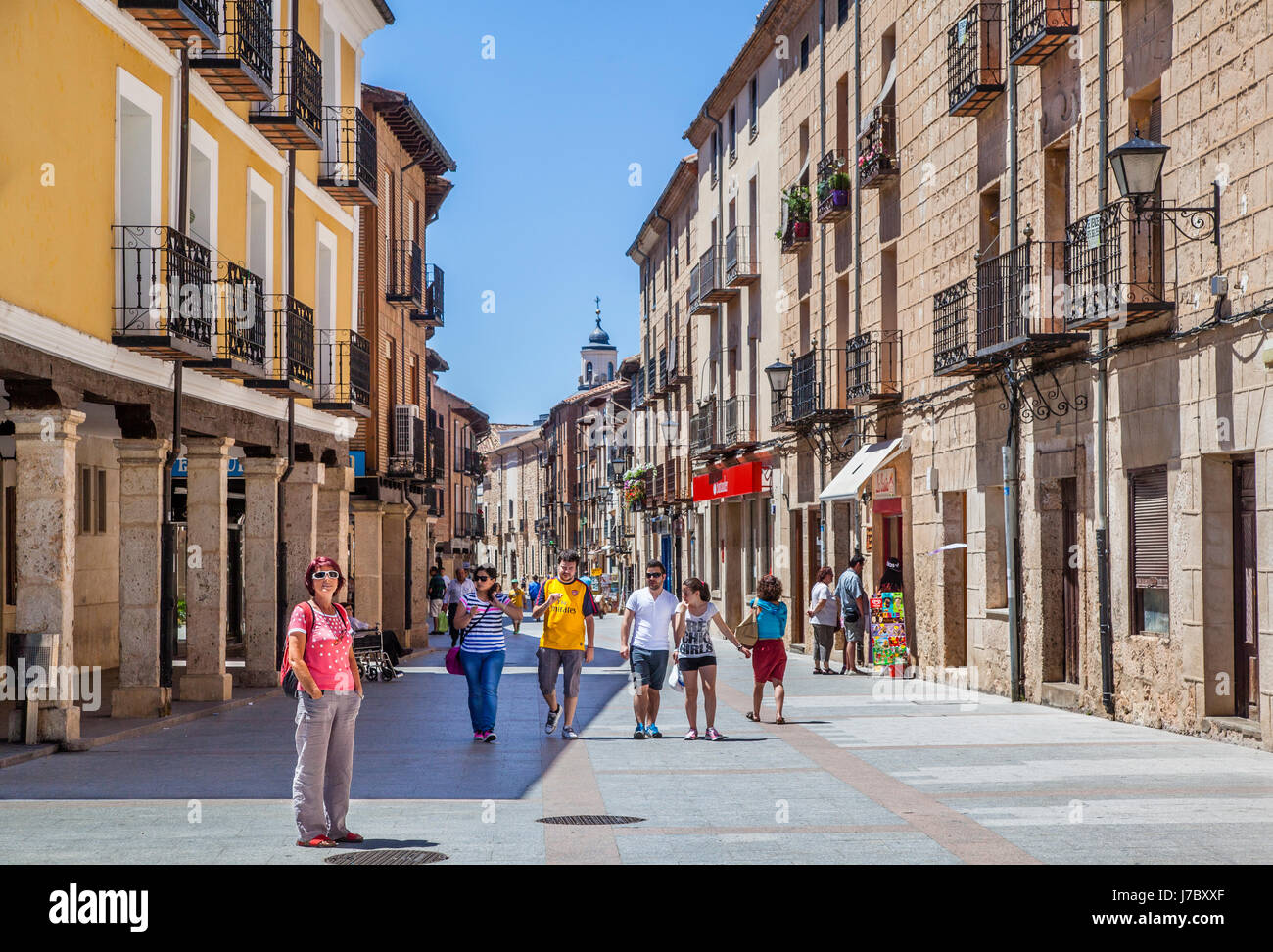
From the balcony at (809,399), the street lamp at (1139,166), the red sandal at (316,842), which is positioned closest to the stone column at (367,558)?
the balcony at (809,399)

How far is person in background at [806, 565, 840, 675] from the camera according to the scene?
2480 centimetres

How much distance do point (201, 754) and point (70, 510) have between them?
8.14 feet

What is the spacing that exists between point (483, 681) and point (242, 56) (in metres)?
7.54

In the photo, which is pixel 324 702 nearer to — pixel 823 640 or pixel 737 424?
pixel 823 640

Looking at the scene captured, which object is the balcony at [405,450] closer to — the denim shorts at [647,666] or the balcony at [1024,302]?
the balcony at [1024,302]

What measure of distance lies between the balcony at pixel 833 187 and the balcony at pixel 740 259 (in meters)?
7.14

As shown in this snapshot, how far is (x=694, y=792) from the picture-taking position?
11.3 m

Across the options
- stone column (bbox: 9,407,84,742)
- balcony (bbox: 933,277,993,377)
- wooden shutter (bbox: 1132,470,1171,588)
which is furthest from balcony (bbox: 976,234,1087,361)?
stone column (bbox: 9,407,84,742)

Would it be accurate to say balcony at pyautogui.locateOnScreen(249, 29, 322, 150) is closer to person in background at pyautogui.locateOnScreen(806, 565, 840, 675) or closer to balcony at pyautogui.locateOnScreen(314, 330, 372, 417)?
balcony at pyautogui.locateOnScreen(314, 330, 372, 417)

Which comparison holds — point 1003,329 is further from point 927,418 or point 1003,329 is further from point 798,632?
point 798,632

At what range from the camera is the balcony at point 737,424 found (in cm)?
3622

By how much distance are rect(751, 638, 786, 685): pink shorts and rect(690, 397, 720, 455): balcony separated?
851 inches

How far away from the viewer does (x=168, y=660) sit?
17.1 meters

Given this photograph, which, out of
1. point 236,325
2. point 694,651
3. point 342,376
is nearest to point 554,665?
point 694,651
